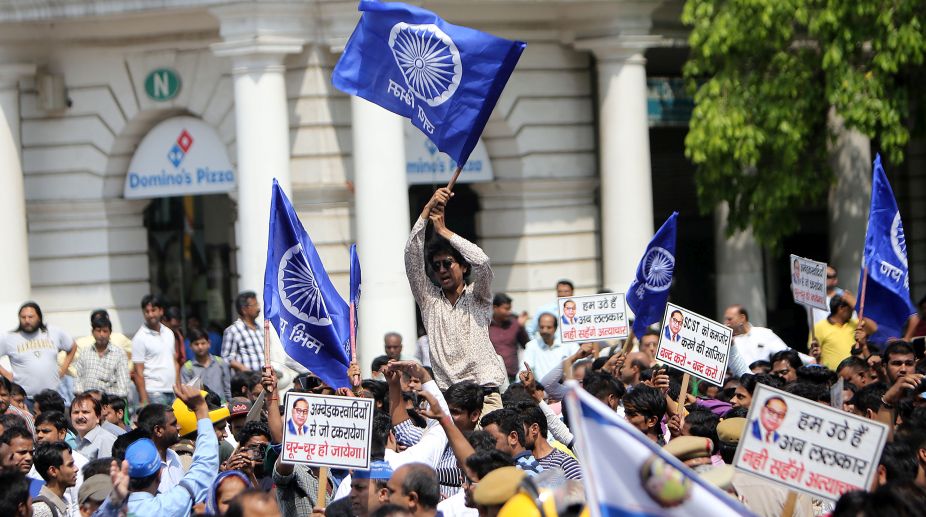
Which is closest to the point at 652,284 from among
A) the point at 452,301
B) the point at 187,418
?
the point at 452,301

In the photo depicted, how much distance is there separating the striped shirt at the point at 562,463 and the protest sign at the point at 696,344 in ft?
6.77

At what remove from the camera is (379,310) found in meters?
18.7

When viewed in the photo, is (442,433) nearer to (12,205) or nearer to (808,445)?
(808,445)

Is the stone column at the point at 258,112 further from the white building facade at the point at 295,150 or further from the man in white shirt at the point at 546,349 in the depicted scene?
the man in white shirt at the point at 546,349

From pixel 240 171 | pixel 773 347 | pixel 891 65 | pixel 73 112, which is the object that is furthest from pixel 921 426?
pixel 73 112

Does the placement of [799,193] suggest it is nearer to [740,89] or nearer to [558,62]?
[740,89]

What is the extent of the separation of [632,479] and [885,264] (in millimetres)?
9140

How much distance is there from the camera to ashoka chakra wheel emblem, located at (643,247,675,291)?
1302 cm

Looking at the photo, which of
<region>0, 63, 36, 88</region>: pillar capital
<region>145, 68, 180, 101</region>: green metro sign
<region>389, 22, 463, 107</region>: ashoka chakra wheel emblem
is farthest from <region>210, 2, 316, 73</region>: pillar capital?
<region>389, 22, 463, 107</region>: ashoka chakra wheel emblem

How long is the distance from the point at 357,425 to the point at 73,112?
13383 millimetres

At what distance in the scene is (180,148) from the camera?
20.3 meters

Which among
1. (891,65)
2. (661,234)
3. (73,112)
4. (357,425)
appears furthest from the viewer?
(73,112)

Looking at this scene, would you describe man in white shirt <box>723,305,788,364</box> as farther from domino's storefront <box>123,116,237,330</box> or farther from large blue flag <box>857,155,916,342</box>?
domino's storefront <box>123,116,237,330</box>

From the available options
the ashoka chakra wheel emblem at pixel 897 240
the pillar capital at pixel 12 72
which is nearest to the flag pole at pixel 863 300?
the ashoka chakra wheel emblem at pixel 897 240
